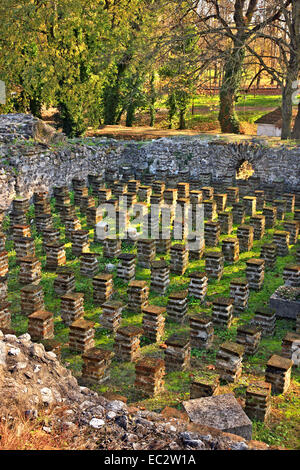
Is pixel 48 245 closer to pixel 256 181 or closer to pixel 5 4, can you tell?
pixel 256 181

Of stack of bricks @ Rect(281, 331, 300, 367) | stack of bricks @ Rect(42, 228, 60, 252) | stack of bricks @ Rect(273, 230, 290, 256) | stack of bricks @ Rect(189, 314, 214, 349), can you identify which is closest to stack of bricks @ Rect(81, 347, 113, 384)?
stack of bricks @ Rect(189, 314, 214, 349)

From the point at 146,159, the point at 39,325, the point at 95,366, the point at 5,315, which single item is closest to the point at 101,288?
the point at 39,325

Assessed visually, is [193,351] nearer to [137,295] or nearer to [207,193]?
[137,295]

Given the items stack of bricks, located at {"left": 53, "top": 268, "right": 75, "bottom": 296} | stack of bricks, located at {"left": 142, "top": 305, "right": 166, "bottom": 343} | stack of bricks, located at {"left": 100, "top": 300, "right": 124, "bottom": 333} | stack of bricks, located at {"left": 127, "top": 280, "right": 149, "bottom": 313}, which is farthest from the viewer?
stack of bricks, located at {"left": 53, "top": 268, "right": 75, "bottom": 296}

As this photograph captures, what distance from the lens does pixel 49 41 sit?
2264cm

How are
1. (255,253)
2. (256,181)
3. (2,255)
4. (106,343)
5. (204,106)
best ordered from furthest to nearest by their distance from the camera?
1. (204,106)
2. (256,181)
3. (255,253)
4. (2,255)
5. (106,343)

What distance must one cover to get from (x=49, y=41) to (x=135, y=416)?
20.5 m

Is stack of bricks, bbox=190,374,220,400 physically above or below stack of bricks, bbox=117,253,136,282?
below

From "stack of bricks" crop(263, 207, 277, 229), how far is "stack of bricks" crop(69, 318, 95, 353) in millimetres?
8265

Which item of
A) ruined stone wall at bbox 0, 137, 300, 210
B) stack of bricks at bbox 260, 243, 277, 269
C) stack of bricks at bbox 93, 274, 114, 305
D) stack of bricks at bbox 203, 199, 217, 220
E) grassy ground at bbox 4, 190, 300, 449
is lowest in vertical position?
grassy ground at bbox 4, 190, 300, 449

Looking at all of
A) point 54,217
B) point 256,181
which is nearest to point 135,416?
point 54,217

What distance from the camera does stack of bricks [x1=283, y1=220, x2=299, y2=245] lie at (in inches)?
552

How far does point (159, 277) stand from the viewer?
35.8 feet

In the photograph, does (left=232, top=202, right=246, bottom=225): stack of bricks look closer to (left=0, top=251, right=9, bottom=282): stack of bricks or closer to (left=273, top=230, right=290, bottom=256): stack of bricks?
(left=273, top=230, right=290, bottom=256): stack of bricks
